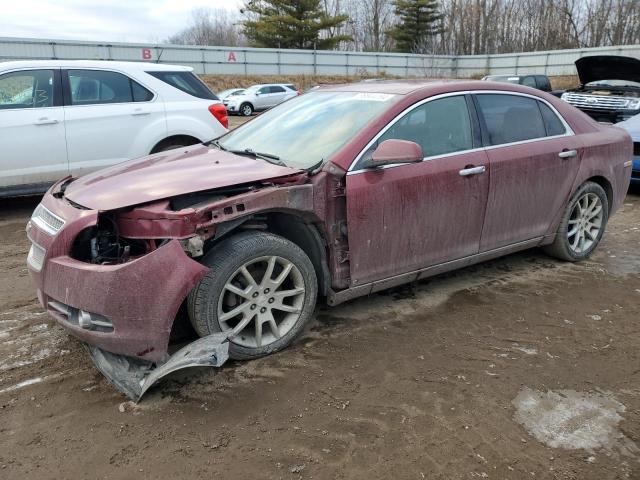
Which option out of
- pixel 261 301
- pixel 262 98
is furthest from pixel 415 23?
pixel 261 301

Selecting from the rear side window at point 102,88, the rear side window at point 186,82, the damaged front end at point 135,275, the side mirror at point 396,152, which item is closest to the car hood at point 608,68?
the rear side window at point 186,82

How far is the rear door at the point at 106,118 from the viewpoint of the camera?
6.44m

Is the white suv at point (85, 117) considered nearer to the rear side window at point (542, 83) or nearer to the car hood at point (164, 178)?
the car hood at point (164, 178)

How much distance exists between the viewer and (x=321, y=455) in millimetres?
2469

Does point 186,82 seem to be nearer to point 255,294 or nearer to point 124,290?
point 255,294

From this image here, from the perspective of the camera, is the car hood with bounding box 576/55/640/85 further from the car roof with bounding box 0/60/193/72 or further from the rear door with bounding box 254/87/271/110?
the rear door with bounding box 254/87/271/110

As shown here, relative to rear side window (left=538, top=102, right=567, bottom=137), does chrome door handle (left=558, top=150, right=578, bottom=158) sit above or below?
below

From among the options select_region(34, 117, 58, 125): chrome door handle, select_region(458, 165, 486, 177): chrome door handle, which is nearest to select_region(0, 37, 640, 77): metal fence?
select_region(34, 117, 58, 125): chrome door handle

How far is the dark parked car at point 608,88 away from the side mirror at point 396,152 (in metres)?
9.24

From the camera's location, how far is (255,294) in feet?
10.4

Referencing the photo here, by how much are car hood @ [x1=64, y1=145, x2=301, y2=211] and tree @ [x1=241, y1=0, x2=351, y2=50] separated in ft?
151

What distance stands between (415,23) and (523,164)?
51.1 m

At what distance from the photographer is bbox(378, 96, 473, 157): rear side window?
12.1ft

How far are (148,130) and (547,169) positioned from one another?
4.79 metres
